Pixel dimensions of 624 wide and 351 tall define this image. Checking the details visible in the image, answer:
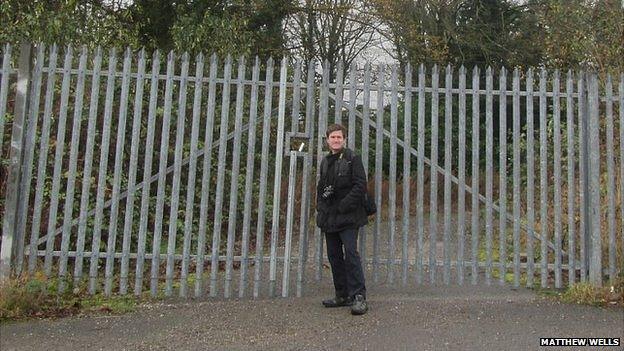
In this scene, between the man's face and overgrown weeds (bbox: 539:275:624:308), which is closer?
the man's face

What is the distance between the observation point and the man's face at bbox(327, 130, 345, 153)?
15.8 feet

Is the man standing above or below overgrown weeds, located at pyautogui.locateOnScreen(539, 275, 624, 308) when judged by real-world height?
above

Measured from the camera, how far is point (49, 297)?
4910 mm

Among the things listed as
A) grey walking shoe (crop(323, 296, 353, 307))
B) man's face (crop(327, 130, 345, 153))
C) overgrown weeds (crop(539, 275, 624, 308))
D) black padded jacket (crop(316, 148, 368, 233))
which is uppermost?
man's face (crop(327, 130, 345, 153))

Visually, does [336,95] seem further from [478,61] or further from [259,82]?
[478,61]

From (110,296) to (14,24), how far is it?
645cm

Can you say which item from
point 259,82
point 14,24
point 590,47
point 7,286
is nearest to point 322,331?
point 259,82

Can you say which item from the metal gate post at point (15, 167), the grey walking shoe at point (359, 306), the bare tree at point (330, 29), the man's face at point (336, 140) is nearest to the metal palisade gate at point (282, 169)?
the metal gate post at point (15, 167)

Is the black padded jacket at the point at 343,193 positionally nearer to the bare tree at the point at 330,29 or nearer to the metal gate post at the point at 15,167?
the metal gate post at the point at 15,167

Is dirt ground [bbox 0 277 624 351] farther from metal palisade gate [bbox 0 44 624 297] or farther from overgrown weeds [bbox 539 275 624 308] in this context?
metal palisade gate [bbox 0 44 624 297]

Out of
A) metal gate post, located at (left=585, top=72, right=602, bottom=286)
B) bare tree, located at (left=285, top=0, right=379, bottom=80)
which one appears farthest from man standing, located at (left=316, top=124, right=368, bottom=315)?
bare tree, located at (left=285, top=0, right=379, bottom=80)

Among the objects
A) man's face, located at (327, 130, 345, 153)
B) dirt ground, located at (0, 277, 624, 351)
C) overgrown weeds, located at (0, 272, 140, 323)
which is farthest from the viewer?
man's face, located at (327, 130, 345, 153)

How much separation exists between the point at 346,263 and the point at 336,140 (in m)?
1.12

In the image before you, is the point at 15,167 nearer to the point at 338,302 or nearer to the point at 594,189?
the point at 338,302
